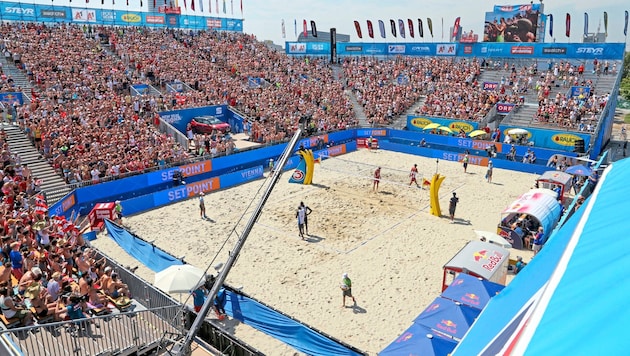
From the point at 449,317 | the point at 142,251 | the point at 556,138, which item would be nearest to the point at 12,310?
the point at 142,251

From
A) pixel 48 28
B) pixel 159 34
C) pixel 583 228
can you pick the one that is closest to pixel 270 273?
pixel 583 228

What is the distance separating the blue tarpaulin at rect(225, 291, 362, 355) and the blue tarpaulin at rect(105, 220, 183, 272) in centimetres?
272

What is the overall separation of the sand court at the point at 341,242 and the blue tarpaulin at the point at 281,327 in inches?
33.9

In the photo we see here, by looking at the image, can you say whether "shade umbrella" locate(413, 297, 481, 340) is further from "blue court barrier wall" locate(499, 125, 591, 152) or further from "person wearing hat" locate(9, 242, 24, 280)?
"blue court barrier wall" locate(499, 125, 591, 152)

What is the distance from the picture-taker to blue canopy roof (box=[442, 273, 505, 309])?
32.9 feet

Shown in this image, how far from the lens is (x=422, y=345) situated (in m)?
8.23

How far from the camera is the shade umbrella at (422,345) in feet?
26.5

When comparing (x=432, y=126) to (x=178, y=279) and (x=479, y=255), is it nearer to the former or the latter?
(x=479, y=255)

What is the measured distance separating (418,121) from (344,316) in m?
27.0

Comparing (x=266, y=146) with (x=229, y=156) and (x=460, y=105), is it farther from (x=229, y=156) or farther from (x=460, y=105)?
(x=460, y=105)

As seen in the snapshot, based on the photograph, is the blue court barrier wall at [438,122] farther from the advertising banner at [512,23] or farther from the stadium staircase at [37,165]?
the stadium staircase at [37,165]

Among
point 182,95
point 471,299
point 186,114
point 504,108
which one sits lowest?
point 471,299

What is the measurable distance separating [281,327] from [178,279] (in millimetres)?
3059

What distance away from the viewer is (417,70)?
150 feet
